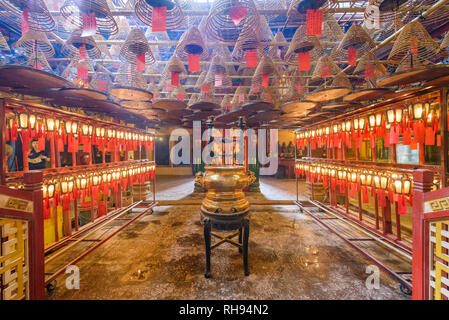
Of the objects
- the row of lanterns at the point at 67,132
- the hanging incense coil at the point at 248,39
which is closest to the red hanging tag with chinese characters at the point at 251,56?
the hanging incense coil at the point at 248,39

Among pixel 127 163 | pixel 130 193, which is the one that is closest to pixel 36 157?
pixel 130 193

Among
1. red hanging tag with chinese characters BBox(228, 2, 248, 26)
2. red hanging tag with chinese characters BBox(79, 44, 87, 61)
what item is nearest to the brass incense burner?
red hanging tag with chinese characters BBox(228, 2, 248, 26)

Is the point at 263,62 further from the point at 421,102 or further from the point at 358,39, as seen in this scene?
the point at 421,102

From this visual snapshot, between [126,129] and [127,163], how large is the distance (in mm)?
981

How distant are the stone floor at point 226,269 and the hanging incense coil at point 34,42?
3888 millimetres

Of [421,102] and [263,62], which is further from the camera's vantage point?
[263,62]

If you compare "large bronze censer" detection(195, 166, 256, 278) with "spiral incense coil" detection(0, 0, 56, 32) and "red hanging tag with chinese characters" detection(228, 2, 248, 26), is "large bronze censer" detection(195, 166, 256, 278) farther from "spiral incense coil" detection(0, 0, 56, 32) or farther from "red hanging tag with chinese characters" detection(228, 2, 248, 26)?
"spiral incense coil" detection(0, 0, 56, 32)

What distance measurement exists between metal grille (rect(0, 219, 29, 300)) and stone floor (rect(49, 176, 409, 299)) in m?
0.78

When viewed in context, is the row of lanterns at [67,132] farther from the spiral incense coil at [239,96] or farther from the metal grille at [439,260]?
the metal grille at [439,260]

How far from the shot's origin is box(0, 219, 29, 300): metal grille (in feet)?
4.89

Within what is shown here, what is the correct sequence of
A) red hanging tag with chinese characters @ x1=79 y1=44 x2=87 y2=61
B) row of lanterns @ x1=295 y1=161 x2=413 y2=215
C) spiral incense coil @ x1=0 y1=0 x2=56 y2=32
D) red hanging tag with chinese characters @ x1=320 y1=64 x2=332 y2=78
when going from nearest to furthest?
spiral incense coil @ x1=0 y1=0 x2=56 y2=32 → row of lanterns @ x1=295 y1=161 x2=413 y2=215 → red hanging tag with chinese characters @ x1=79 y1=44 x2=87 y2=61 → red hanging tag with chinese characters @ x1=320 y1=64 x2=332 y2=78

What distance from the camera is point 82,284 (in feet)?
7.73

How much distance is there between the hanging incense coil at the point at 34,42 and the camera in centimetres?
314

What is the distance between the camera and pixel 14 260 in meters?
1.59
